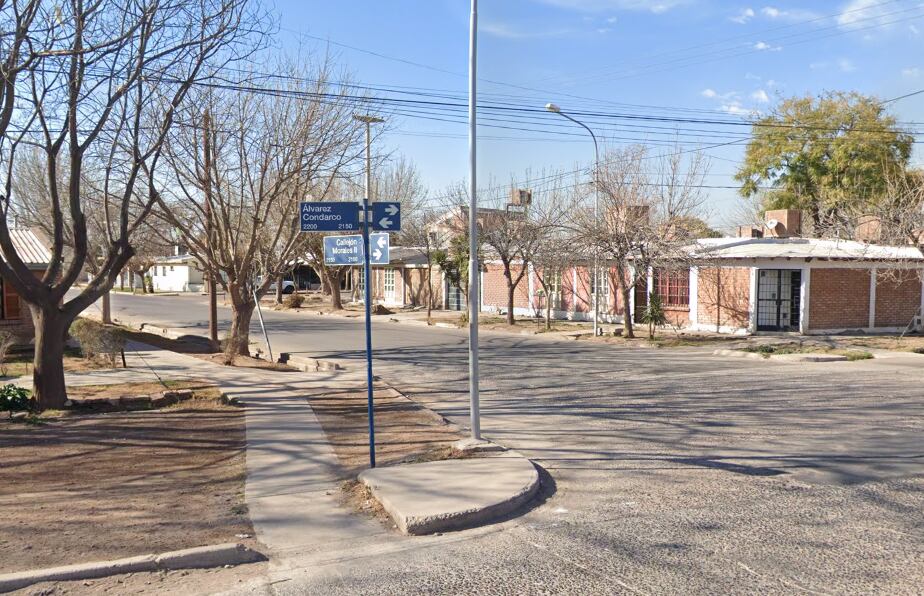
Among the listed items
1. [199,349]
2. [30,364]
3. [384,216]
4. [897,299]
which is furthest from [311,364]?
[897,299]

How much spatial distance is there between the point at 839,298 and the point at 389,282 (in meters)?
28.9

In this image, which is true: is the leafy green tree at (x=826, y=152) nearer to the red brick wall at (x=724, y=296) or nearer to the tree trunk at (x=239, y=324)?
the red brick wall at (x=724, y=296)

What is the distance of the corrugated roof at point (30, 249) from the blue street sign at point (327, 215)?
15530 mm

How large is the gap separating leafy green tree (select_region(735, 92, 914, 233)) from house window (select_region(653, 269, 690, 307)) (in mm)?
16033

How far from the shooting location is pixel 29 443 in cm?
926

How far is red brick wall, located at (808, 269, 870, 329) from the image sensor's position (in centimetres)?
2517

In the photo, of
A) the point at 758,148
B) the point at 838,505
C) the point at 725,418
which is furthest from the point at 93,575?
the point at 758,148

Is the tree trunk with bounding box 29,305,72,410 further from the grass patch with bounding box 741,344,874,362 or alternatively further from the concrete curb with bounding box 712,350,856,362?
the grass patch with bounding box 741,344,874,362

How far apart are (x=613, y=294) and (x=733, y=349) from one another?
10.1 m

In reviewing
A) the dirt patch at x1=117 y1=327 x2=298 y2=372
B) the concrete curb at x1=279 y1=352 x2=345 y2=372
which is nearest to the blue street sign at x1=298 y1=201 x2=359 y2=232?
the concrete curb at x1=279 y1=352 x2=345 y2=372

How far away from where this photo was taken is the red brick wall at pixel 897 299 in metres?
26.3

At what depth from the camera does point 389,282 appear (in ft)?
161

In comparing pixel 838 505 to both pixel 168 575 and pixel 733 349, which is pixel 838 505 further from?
pixel 733 349

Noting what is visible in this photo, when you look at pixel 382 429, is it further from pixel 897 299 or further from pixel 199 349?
pixel 897 299
